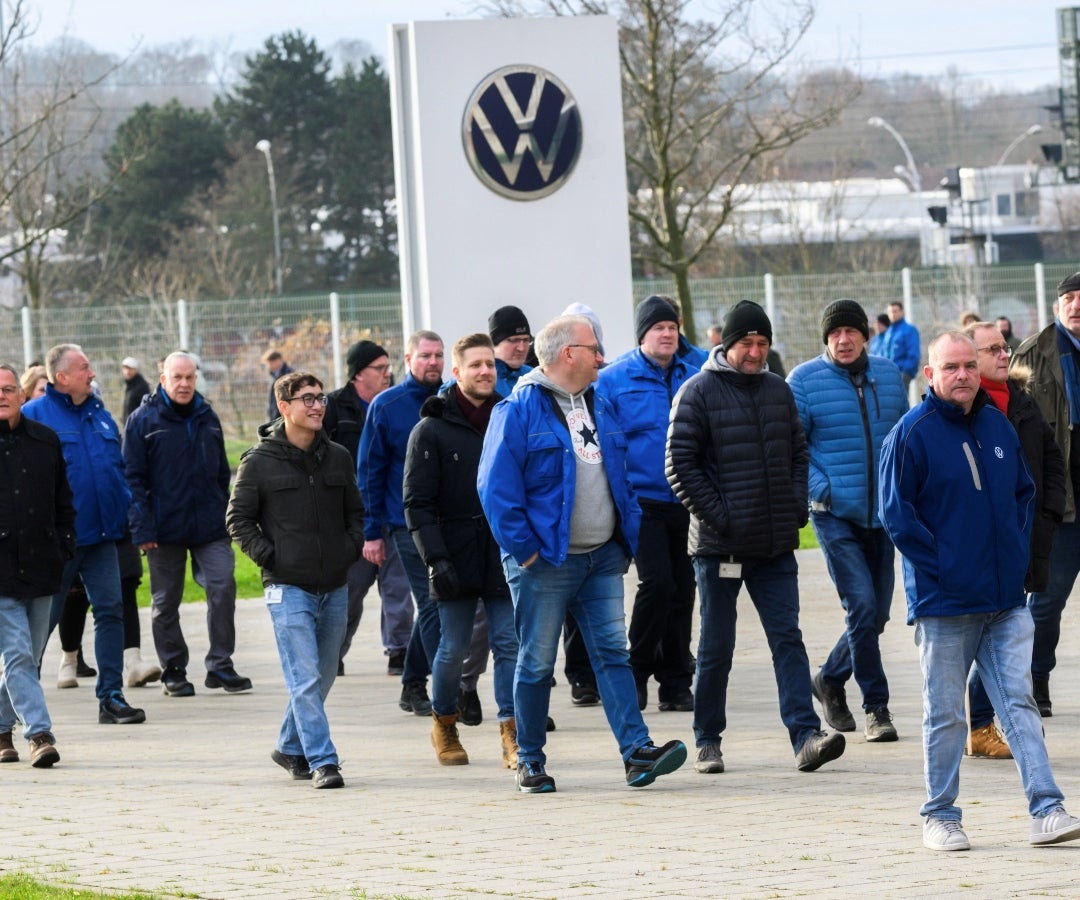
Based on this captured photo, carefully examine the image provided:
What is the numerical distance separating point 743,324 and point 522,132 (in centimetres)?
533

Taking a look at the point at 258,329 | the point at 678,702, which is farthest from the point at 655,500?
the point at 258,329

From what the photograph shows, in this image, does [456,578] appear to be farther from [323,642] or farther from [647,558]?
[647,558]

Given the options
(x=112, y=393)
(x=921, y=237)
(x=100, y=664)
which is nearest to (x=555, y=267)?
(x=100, y=664)

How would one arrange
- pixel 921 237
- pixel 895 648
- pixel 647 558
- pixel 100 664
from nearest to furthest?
pixel 647 558 → pixel 100 664 → pixel 895 648 → pixel 921 237

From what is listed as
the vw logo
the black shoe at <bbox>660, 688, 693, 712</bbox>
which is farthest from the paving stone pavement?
the vw logo

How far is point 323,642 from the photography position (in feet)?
29.3

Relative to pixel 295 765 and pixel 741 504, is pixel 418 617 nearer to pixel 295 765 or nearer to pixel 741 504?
pixel 295 765

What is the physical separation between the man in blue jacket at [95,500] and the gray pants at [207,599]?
603 mm

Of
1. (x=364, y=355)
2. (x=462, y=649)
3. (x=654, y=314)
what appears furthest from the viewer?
(x=364, y=355)

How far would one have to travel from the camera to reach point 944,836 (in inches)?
258

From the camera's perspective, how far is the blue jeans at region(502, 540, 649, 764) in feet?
26.8

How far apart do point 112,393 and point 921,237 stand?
56.4 m

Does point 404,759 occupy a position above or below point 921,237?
below

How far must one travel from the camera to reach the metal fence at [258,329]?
95.6 feet
